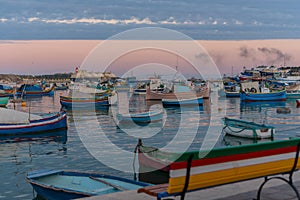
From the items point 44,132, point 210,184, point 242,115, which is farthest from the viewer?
point 242,115

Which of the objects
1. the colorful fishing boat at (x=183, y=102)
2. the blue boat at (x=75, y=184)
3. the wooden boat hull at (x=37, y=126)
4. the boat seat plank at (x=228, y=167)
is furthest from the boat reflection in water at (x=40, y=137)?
the colorful fishing boat at (x=183, y=102)

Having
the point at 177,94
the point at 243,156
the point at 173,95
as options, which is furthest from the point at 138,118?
the point at 243,156

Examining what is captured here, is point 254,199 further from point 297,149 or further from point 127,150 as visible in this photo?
point 127,150

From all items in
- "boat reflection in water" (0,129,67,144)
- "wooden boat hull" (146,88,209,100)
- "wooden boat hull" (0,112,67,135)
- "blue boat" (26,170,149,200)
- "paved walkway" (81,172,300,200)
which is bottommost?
"boat reflection in water" (0,129,67,144)

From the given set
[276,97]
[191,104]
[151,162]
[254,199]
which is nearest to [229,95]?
[276,97]

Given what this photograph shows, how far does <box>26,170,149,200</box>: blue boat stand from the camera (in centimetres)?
961

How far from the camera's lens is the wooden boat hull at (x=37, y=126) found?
26.9 metres

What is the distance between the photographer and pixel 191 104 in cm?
5584

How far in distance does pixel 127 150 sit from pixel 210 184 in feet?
50.9

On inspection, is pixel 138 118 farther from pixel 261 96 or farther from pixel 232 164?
pixel 261 96

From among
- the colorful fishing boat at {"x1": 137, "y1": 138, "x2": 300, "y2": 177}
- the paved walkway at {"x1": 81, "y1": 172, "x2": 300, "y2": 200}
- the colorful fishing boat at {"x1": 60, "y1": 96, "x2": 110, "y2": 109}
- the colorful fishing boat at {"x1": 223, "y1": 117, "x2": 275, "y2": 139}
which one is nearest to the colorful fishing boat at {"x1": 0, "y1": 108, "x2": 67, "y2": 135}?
the colorful fishing boat at {"x1": 223, "y1": 117, "x2": 275, "y2": 139}

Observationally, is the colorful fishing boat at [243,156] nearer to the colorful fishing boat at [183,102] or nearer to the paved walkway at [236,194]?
the paved walkway at [236,194]

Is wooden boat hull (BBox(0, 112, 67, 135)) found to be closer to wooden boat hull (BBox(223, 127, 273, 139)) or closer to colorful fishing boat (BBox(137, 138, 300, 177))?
wooden boat hull (BBox(223, 127, 273, 139))

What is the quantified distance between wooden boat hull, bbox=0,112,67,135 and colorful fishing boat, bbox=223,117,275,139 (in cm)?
1107
